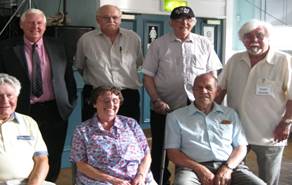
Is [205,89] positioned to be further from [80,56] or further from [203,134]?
[80,56]

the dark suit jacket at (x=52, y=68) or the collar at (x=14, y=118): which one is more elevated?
the dark suit jacket at (x=52, y=68)

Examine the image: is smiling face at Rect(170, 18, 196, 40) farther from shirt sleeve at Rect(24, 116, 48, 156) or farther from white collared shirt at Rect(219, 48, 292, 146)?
shirt sleeve at Rect(24, 116, 48, 156)

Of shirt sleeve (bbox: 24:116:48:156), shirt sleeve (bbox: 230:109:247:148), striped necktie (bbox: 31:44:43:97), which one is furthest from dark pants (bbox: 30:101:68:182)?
shirt sleeve (bbox: 230:109:247:148)

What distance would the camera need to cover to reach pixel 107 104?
266 cm

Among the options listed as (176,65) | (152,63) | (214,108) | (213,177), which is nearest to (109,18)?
(152,63)

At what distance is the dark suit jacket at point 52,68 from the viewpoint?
301cm

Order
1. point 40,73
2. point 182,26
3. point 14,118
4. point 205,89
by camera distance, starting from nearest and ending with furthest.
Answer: point 14,118 → point 205,89 → point 40,73 → point 182,26

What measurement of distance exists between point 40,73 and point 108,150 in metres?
0.81

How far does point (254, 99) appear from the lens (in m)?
2.99

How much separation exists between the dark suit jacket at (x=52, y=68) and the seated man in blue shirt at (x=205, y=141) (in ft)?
2.64

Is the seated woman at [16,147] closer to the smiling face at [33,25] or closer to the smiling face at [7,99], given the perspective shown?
the smiling face at [7,99]

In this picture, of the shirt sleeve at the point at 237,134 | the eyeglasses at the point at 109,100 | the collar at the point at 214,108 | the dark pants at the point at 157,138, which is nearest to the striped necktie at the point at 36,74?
the eyeglasses at the point at 109,100

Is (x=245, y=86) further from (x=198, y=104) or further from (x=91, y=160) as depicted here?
(x=91, y=160)

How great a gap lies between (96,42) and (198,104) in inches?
37.0
